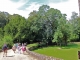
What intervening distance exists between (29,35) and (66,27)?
13531 mm

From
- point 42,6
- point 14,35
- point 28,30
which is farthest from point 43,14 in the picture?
point 14,35

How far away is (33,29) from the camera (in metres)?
76.3

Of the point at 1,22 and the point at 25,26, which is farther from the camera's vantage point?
the point at 1,22

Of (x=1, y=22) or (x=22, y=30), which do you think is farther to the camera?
(x=1, y=22)

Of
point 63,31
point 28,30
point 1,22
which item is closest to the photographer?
point 63,31

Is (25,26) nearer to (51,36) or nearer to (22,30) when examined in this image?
(22,30)

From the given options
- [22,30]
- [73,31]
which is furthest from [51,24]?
[73,31]

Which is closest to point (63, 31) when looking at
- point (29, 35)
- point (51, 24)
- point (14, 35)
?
point (51, 24)

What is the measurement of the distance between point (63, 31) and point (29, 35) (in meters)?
12.6

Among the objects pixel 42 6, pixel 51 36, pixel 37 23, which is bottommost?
pixel 51 36

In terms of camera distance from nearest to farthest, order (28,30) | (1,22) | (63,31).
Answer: (63,31)
(28,30)
(1,22)

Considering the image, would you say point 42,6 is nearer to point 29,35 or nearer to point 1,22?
point 29,35

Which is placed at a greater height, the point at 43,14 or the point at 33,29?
the point at 43,14

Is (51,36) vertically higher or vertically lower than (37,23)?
lower
